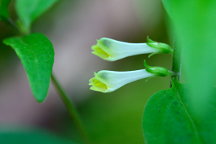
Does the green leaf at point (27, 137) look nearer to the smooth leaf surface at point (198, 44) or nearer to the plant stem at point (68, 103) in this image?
the plant stem at point (68, 103)

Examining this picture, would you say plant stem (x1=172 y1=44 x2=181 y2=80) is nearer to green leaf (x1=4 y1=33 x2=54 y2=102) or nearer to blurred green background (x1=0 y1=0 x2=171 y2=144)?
green leaf (x1=4 y1=33 x2=54 y2=102)

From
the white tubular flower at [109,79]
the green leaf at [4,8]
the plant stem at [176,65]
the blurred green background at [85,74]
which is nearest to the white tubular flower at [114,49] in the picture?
the white tubular flower at [109,79]

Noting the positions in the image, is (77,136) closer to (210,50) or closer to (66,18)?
(66,18)

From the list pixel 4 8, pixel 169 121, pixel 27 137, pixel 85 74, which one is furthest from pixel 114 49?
pixel 85 74

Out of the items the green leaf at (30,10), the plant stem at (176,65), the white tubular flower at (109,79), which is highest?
the green leaf at (30,10)

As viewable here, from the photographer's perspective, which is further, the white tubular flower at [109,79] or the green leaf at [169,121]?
the white tubular flower at [109,79]

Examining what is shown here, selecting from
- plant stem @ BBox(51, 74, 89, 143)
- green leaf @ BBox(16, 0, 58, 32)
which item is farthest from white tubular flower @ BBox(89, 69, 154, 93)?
green leaf @ BBox(16, 0, 58, 32)
